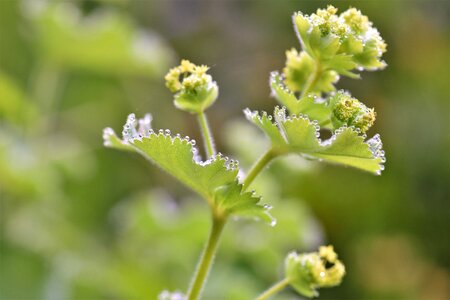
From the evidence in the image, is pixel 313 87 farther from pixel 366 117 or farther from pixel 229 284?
pixel 229 284

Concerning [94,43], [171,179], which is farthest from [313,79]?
[171,179]

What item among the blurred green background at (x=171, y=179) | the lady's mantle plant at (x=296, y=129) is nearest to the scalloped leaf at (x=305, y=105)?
the lady's mantle plant at (x=296, y=129)

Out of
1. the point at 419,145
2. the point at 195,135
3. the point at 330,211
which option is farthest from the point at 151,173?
the point at 419,145

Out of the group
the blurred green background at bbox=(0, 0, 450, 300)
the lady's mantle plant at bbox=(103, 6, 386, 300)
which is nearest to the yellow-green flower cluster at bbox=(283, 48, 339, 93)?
the lady's mantle plant at bbox=(103, 6, 386, 300)

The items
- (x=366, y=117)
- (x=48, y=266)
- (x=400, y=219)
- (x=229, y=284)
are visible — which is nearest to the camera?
(x=366, y=117)

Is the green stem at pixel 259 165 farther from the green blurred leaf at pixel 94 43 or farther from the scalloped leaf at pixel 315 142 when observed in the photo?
the green blurred leaf at pixel 94 43

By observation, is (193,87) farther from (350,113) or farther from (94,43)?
(94,43)
